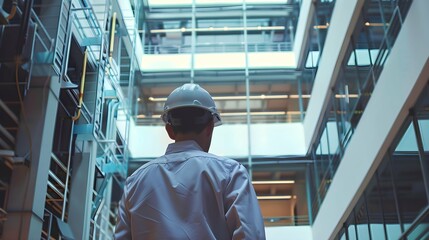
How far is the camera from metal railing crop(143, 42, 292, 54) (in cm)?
2411

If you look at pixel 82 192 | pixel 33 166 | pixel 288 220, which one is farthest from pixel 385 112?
pixel 288 220

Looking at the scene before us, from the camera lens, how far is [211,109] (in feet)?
9.66

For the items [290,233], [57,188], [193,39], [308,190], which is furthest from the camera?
[193,39]

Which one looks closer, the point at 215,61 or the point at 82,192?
the point at 82,192

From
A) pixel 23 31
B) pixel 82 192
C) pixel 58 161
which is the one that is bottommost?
pixel 82 192

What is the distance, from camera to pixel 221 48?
2445cm

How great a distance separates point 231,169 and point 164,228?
15.5 inches

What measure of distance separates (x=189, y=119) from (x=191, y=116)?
2 centimetres

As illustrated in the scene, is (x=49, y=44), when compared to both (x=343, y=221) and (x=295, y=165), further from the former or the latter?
(x=295, y=165)

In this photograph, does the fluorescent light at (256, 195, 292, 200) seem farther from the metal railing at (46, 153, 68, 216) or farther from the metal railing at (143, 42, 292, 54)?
the metal railing at (46, 153, 68, 216)

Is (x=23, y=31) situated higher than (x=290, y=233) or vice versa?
(x=23, y=31)

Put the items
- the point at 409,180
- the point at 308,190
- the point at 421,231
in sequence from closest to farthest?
1. the point at 421,231
2. the point at 409,180
3. the point at 308,190

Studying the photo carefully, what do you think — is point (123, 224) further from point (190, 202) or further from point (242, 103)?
point (242, 103)

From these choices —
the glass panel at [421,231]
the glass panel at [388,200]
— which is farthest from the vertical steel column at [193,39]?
the glass panel at [421,231]
